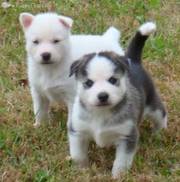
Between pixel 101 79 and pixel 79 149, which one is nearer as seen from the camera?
pixel 101 79

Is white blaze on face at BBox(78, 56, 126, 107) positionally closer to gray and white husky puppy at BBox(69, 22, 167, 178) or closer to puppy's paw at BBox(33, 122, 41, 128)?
gray and white husky puppy at BBox(69, 22, 167, 178)

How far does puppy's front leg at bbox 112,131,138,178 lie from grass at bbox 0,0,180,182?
68mm

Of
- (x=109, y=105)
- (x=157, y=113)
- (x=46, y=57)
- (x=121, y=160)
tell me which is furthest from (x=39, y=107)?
(x=109, y=105)

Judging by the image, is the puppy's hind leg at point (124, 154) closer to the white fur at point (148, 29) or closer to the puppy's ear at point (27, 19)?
the white fur at point (148, 29)

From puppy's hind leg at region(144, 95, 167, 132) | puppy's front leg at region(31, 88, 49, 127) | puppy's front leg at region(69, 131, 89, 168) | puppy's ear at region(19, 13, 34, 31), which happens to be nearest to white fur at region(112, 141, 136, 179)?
puppy's front leg at region(69, 131, 89, 168)

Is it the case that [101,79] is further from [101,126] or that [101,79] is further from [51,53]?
[51,53]

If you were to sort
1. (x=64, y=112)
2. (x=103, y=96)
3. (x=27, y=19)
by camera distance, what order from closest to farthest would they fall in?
1. (x=103, y=96)
2. (x=27, y=19)
3. (x=64, y=112)

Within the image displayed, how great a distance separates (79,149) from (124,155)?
356 millimetres

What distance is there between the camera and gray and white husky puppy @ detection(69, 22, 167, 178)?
14.3 feet

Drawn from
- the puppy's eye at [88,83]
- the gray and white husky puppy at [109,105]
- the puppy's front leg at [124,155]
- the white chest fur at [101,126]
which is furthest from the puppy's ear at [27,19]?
the puppy's front leg at [124,155]

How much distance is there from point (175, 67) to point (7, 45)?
1742mm

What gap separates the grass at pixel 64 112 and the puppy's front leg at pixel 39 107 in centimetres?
9

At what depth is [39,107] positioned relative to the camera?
5.53 m

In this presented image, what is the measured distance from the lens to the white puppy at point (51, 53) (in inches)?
201
